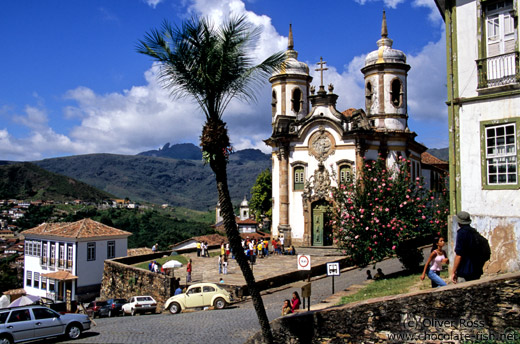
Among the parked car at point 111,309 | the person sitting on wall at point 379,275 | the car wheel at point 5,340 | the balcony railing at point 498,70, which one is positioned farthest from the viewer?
the parked car at point 111,309

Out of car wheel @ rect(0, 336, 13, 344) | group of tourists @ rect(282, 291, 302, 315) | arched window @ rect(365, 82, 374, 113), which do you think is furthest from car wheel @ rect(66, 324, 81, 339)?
arched window @ rect(365, 82, 374, 113)

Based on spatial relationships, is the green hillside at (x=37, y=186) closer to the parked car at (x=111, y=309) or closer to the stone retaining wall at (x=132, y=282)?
the stone retaining wall at (x=132, y=282)

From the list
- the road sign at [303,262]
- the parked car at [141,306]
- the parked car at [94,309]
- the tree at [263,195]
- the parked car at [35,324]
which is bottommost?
the parked car at [94,309]

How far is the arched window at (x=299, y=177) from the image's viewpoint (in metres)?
34.5

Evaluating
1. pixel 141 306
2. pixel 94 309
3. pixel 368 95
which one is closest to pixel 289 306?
pixel 141 306

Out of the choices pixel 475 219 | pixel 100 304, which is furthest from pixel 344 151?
pixel 475 219

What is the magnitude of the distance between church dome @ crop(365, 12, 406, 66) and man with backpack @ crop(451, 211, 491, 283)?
2683 cm

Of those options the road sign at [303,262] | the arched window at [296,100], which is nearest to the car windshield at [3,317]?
the road sign at [303,262]

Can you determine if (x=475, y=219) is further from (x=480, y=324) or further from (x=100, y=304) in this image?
(x=100, y=304)

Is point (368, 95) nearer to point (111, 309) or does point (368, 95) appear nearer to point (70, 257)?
point (111, 309)

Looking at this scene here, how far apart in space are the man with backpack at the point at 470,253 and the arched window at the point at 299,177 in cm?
2519

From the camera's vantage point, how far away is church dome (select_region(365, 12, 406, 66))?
1348 inches

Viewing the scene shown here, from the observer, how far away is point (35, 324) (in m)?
14.3

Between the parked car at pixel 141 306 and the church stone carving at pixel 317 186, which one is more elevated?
the church stone carving at pixel 317 186
